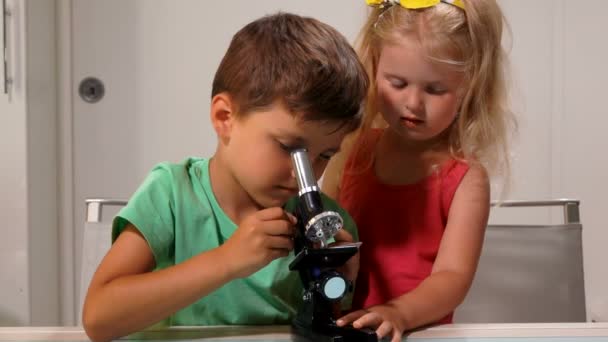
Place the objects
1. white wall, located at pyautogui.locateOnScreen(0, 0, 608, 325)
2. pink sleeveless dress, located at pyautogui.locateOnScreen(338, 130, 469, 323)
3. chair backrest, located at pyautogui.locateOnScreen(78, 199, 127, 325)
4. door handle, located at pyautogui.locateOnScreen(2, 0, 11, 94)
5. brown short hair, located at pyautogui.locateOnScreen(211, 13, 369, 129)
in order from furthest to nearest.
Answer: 1. white wall, located at pyautogui.locateOnScreen(0, 0, 608, 325)
2. door handle, located at pyautogui.locateOnScreen(2, 0, 11, 94)
3. chair backrest, located at pyautogui.locateOnScreen(78, 199, 127, 325)
4. pink sleeveless dress, located at pyautogui.locateOnScreen(338, 130, 469, 323)
5. brown short hair, located at pyautogui.locateOnScreen(211, 13, 369, 129)

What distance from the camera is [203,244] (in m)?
0.88

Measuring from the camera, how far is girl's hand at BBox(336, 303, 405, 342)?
0.68 m

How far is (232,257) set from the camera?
0.71m

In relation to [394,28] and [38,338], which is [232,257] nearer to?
[38,338]

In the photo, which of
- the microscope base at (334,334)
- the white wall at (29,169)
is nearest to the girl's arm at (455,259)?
the microscope base at (334,334)

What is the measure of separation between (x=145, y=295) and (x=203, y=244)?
0.17 metres

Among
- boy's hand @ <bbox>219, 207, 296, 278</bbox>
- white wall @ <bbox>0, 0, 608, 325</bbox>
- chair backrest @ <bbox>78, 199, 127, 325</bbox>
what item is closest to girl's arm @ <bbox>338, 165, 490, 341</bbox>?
boy's hand @ <bbox>219, 207, 296, 278</bbox>

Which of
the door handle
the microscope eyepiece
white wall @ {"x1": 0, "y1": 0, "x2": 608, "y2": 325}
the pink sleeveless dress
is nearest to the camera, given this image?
the microscope eyepiece

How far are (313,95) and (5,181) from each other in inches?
57.0

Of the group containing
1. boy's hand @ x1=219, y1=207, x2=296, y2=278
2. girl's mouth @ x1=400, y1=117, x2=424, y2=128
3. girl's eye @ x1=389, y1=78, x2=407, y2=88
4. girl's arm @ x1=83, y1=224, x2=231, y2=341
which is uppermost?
girl's eye @ x1=389, y1=78, x2=407, y2=88

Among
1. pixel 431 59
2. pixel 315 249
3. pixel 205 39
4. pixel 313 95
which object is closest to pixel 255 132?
pixel 313 95

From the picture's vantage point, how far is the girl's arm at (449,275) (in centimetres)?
71

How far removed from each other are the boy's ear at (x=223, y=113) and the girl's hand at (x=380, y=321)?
0.88 ft

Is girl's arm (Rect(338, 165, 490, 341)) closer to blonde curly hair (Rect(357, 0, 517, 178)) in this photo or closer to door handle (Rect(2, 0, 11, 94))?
blonde curly hair (Rect(357, 0, 517, 178))
